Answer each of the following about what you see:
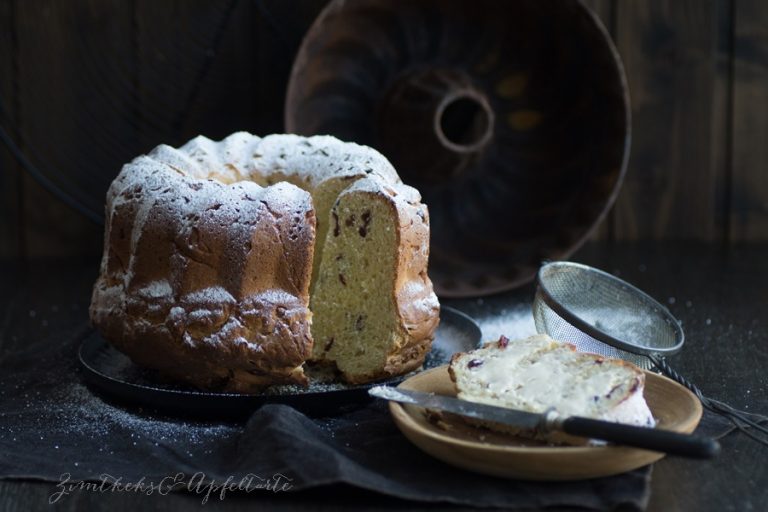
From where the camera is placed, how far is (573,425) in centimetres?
98

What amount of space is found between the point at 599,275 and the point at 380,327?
0.45 m

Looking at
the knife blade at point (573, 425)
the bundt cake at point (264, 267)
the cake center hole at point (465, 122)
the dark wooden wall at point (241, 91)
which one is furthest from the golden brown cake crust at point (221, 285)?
the dark wooden wall at point (241, 91)

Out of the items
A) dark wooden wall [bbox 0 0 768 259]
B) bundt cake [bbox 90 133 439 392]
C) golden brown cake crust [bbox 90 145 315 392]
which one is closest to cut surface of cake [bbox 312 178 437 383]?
bundt cake [bbox 90 133 439 392]

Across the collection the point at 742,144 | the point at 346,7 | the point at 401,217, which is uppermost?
the point at 346,7

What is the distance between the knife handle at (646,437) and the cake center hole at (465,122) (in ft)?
3.87

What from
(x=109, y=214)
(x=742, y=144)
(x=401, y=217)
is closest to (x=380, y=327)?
(x=401, y=217)

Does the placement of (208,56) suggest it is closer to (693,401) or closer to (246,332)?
(246,332)


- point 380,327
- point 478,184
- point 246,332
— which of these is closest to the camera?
point 246,332

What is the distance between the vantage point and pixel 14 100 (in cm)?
243

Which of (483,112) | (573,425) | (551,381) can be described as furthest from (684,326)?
(573,425)

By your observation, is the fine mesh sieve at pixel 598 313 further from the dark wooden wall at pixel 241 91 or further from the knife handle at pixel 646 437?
the dark wooden wall at pixel 241 91

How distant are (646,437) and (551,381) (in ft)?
0.59

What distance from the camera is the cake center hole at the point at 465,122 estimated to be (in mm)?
2107

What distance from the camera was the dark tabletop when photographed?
3.26ft
